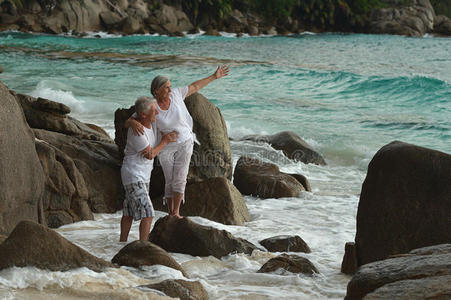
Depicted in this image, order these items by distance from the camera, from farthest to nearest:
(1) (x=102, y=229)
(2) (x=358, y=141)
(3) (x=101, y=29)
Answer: (3) (x=101, y=29) < (2) (x=358, y=141) < (1) (x=102, y=229)

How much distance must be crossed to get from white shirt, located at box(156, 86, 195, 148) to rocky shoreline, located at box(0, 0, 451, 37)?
140 feet

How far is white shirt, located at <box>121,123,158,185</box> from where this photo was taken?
5.31 metres

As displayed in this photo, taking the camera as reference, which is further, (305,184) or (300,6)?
(300,6)

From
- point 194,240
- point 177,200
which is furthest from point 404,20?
point 194,240

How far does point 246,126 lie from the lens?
14.7m

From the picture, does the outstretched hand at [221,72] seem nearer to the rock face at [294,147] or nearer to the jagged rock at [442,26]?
the rock face at [294,147]

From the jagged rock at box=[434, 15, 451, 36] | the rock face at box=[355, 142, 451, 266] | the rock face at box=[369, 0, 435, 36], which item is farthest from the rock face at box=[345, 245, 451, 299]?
the jagged rock at box=[434, 15, 451, 36]

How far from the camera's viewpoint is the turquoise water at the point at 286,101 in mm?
5441

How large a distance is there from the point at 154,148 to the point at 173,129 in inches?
12.2

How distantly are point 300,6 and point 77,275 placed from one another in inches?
2631

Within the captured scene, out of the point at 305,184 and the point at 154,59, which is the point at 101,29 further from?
the point at 305,184

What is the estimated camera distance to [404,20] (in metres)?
63.4

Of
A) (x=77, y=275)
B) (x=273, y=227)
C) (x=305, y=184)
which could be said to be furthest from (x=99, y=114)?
(x=77, y=275)

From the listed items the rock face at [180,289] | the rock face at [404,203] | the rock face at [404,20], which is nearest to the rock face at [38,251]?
the rock face at [180,289]
